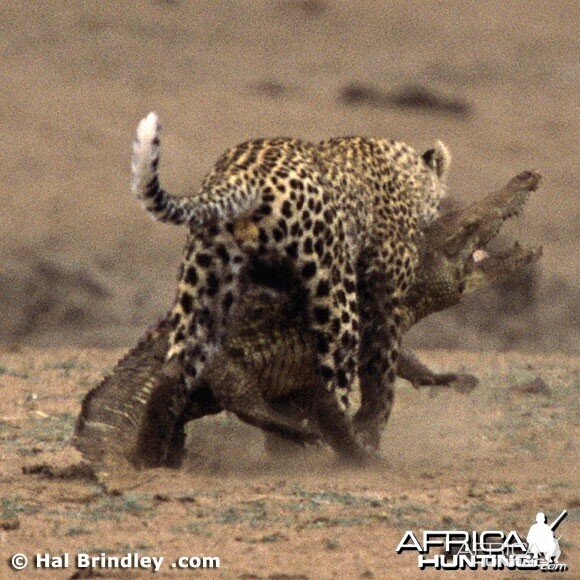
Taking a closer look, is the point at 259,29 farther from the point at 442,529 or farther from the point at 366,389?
the point at 442,529

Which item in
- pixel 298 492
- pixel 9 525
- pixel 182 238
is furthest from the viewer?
pixel 182 238

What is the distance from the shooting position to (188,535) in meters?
8.20

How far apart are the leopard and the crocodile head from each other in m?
0.21

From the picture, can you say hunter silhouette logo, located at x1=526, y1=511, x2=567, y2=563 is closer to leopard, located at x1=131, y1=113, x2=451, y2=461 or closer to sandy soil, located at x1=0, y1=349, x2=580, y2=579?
sandy soil, located at x1=0, y1=349, x2=580, y2=579

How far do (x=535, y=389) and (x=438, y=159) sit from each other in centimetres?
166

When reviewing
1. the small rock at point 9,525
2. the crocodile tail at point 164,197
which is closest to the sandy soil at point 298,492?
the small rock at point 9,525

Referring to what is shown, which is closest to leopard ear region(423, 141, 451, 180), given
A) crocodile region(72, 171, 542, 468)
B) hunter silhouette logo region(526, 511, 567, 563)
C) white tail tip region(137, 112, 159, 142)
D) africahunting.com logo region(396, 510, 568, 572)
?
crocodile region(72, 171, 542, 468)

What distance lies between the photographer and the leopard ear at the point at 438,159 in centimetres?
1170

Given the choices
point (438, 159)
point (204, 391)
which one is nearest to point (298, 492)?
point (204, 391)

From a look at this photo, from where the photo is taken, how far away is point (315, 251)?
967cm

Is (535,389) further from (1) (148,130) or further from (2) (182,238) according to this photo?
(2) (182,238)

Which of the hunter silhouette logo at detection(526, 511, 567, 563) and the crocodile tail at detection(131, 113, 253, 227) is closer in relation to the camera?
the hunter silhouette logo at detection(526, 511, 567, 563)

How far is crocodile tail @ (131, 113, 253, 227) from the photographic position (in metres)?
8.59

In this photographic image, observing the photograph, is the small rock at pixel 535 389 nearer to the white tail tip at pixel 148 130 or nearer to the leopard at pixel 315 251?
the leopard at pixel 315 251
